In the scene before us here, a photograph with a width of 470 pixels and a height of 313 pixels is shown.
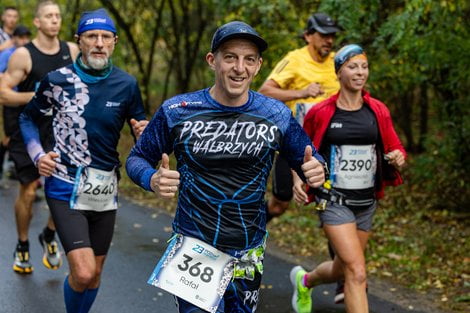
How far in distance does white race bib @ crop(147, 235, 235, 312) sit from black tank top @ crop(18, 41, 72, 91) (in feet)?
11.9

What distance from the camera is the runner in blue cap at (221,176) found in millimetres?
4207

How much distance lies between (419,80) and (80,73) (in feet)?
16.5

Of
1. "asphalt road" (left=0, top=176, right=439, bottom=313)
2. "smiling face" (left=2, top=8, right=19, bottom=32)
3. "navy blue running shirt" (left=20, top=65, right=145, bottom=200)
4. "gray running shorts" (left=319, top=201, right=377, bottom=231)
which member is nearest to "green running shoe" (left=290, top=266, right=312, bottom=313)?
"asphalt road" (left=0, top=176, right=439, bottom=313)

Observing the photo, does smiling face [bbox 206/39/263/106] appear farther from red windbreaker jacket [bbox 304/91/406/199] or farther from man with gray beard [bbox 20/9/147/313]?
red windbreaker jacket [bbox 304/91/406/199]

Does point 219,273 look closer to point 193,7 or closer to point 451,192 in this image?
point 451,192

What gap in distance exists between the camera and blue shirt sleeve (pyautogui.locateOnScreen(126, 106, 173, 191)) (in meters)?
4.34

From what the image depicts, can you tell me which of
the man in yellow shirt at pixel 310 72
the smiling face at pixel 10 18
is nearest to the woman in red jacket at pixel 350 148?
the man in yellow shirt at pixel 310 72

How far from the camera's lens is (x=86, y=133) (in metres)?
5.70

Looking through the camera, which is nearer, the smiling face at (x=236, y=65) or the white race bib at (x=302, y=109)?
the smiling face at (x=236, y=65)

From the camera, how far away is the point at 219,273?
4.25 meters

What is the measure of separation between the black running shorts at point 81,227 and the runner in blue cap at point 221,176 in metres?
1.33

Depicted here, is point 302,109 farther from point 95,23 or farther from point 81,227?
point 81,227

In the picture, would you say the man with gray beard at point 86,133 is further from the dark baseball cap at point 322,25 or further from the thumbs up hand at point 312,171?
the dark baseball cap at point 322,25

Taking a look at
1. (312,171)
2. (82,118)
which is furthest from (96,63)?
(312,171)
